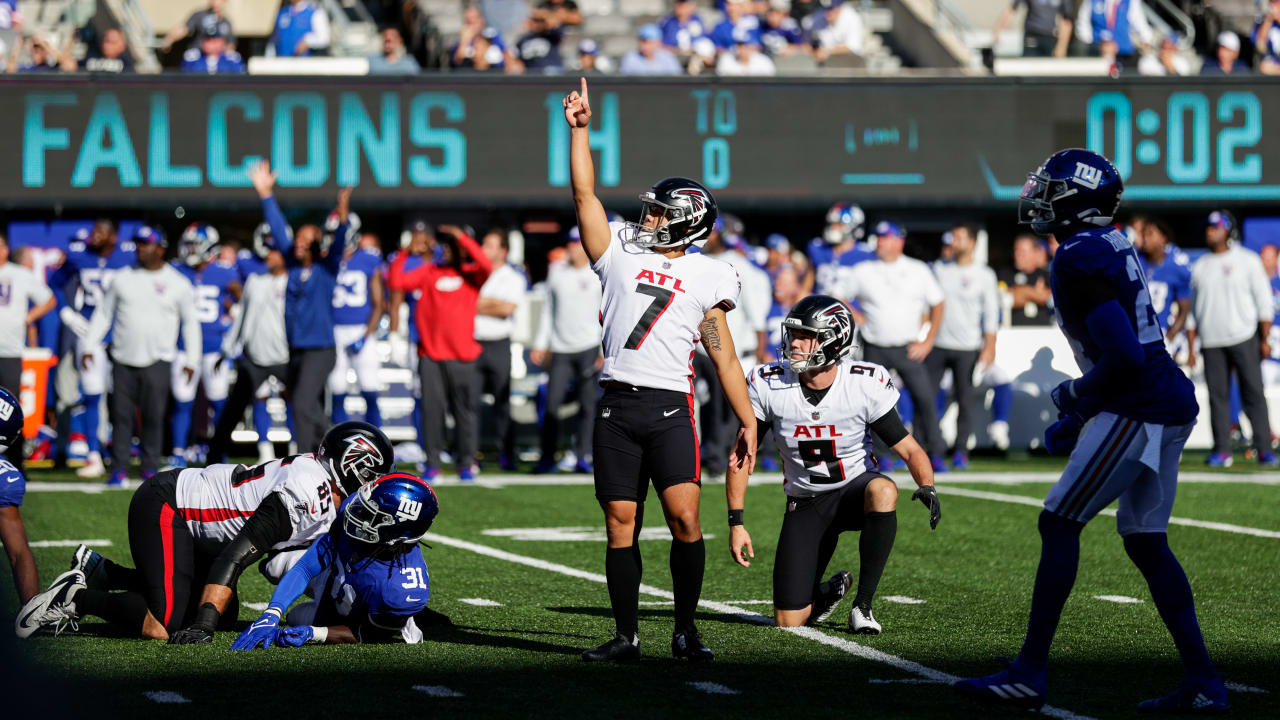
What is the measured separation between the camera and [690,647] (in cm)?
655

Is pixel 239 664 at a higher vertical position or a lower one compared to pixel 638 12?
lower

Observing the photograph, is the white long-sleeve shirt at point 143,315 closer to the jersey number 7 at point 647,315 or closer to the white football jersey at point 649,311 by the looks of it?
the white football jersey at point 649,311

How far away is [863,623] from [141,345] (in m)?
7.80

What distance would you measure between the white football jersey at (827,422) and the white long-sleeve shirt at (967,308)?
704 centimetres

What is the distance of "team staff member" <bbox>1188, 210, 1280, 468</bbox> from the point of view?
14.9 m

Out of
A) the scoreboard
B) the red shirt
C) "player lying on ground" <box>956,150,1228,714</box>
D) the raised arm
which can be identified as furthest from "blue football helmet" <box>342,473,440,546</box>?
the scoreboard

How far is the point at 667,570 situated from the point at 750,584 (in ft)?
2.04

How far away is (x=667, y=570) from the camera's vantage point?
948cm

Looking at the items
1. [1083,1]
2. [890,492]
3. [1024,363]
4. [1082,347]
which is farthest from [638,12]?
[1082,347]

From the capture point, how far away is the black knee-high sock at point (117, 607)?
717cm

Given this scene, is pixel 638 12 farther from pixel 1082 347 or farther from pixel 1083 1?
pixel 1082 347

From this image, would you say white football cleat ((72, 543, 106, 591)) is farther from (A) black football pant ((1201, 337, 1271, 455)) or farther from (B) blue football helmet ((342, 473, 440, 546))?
(A) black football pant ((1201, 337, 1271, 455))

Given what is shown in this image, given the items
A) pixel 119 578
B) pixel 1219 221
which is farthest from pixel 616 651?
pixel 1219 221

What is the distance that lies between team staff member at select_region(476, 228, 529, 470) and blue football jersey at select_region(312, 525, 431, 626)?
7.40 meters
